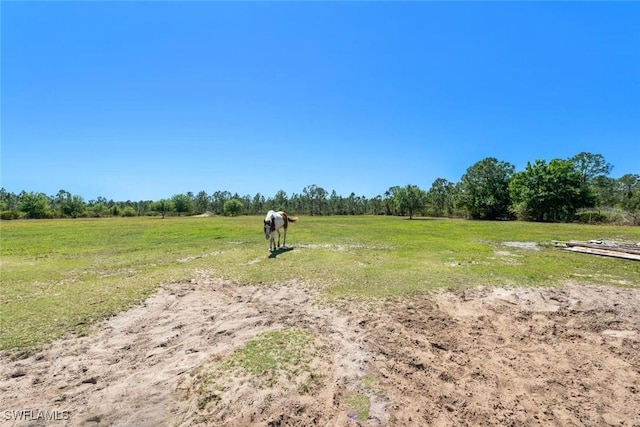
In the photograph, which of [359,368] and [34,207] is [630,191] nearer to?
[359,368]

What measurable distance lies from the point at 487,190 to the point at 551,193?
12795 millimetres

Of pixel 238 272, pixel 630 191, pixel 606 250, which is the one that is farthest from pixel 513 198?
pixel 238 272

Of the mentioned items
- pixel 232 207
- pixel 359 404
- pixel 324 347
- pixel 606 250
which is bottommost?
pixel 359 404

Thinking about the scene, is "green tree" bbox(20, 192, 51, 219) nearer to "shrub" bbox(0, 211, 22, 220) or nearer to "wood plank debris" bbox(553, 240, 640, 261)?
"shrub" bbox(0, 211, 22, 220)

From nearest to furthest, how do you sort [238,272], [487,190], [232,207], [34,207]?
[238,272] < [487,190] < [34,207] < [232,207]

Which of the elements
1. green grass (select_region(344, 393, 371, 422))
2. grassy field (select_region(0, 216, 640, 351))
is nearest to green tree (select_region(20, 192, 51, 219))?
grassy field (select_region(0, 216, 640, 351))

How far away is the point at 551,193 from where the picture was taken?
5078 centimetres

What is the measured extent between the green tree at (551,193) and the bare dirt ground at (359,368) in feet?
176

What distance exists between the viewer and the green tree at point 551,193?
5072 centimetres

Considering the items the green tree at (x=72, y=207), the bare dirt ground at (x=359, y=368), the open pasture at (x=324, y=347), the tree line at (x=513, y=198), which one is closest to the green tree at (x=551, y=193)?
the tree line at (x=513, y=198)

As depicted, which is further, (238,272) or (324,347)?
(238,272)

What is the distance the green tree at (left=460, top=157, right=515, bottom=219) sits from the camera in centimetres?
6178

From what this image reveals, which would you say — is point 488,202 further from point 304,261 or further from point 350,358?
point 350,358

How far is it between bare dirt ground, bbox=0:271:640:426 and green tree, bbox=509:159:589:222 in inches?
2115
